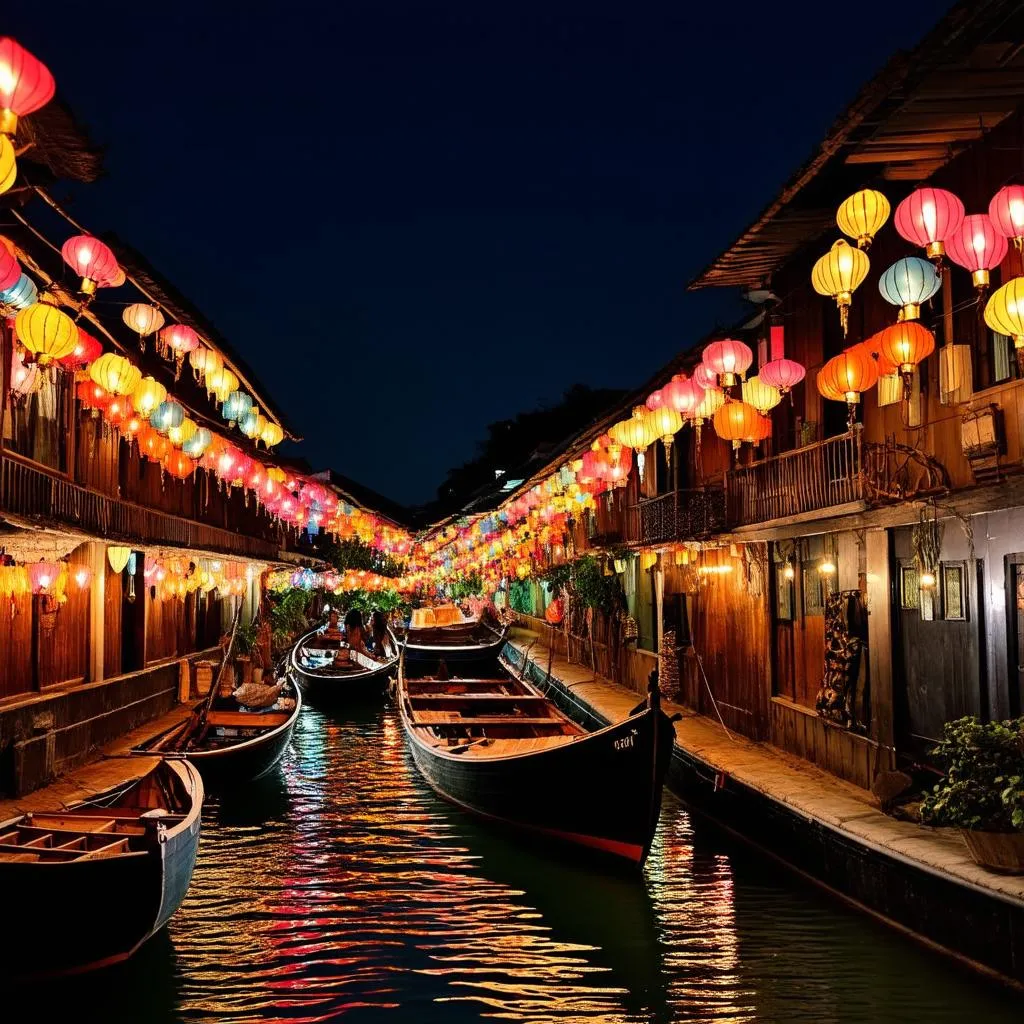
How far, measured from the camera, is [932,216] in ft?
30.7

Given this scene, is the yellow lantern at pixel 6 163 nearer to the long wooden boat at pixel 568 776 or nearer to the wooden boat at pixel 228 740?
the long wooden boat at pixel 568 776

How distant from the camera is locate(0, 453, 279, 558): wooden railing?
1343 centimetres

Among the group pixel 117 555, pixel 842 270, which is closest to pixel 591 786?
Result: pixel 842 270

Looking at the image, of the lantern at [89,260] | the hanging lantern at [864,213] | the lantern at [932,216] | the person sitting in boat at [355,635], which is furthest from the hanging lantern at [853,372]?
the person sitting in boat at [355,635]

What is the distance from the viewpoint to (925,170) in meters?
12.3

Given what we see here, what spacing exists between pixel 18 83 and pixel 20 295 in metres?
3.77

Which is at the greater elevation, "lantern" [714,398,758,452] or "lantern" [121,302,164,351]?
"lantern" [121,302,164,351]

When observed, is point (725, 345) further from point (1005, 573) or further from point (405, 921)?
point (405, 921)

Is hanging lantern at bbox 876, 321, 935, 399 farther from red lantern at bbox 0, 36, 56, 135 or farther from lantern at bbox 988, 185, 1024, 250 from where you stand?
red lantern at bbox 0, 36, 56, 135

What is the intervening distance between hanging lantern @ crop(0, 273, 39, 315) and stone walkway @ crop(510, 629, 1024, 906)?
35.4 ft

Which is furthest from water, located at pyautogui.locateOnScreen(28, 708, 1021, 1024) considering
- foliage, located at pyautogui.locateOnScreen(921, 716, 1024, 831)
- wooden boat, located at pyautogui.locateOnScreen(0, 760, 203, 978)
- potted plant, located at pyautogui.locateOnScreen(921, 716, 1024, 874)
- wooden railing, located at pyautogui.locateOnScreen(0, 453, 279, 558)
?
wooden railing, located at pyautogui.locateOnScreen(0, 453, 279, 558)

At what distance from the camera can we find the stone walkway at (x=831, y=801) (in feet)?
29.3

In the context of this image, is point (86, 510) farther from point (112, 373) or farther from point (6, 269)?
point (6, 269)

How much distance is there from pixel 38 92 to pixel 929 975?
10661mm
